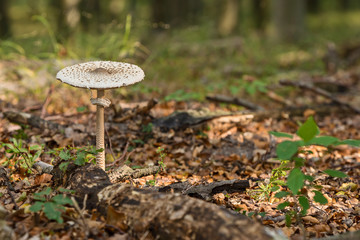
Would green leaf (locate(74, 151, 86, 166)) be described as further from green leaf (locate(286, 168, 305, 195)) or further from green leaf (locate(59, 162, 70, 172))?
green leaf (locate(286, 168, 305, 195))

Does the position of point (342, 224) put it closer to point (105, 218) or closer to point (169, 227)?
point (169, 227)

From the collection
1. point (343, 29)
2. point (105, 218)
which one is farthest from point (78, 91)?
point (343, 29)

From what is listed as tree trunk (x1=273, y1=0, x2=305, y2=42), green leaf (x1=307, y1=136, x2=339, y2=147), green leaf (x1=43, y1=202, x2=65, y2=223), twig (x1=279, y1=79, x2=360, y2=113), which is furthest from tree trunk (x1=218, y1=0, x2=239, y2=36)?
green leaf (x1=43, y1=202, x2=65, y2=223)

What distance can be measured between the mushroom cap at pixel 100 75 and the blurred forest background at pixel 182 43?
2.30 m

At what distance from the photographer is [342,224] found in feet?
9.39

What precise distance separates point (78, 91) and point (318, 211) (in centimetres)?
459

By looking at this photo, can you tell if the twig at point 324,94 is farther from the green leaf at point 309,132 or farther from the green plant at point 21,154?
the green plant at point 21,154

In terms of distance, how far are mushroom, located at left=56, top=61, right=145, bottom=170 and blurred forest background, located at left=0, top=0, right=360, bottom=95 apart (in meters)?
2.30

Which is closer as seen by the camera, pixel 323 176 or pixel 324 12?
pixel 323 176

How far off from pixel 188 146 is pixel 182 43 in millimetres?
7449

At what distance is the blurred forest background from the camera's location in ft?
21.2

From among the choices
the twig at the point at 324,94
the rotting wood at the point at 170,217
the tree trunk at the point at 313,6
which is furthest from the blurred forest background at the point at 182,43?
the tree trunk at the point at 313,6

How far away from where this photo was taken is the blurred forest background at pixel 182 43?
21.2ft

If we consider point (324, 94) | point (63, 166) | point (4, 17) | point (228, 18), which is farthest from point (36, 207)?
point (4, 17)
